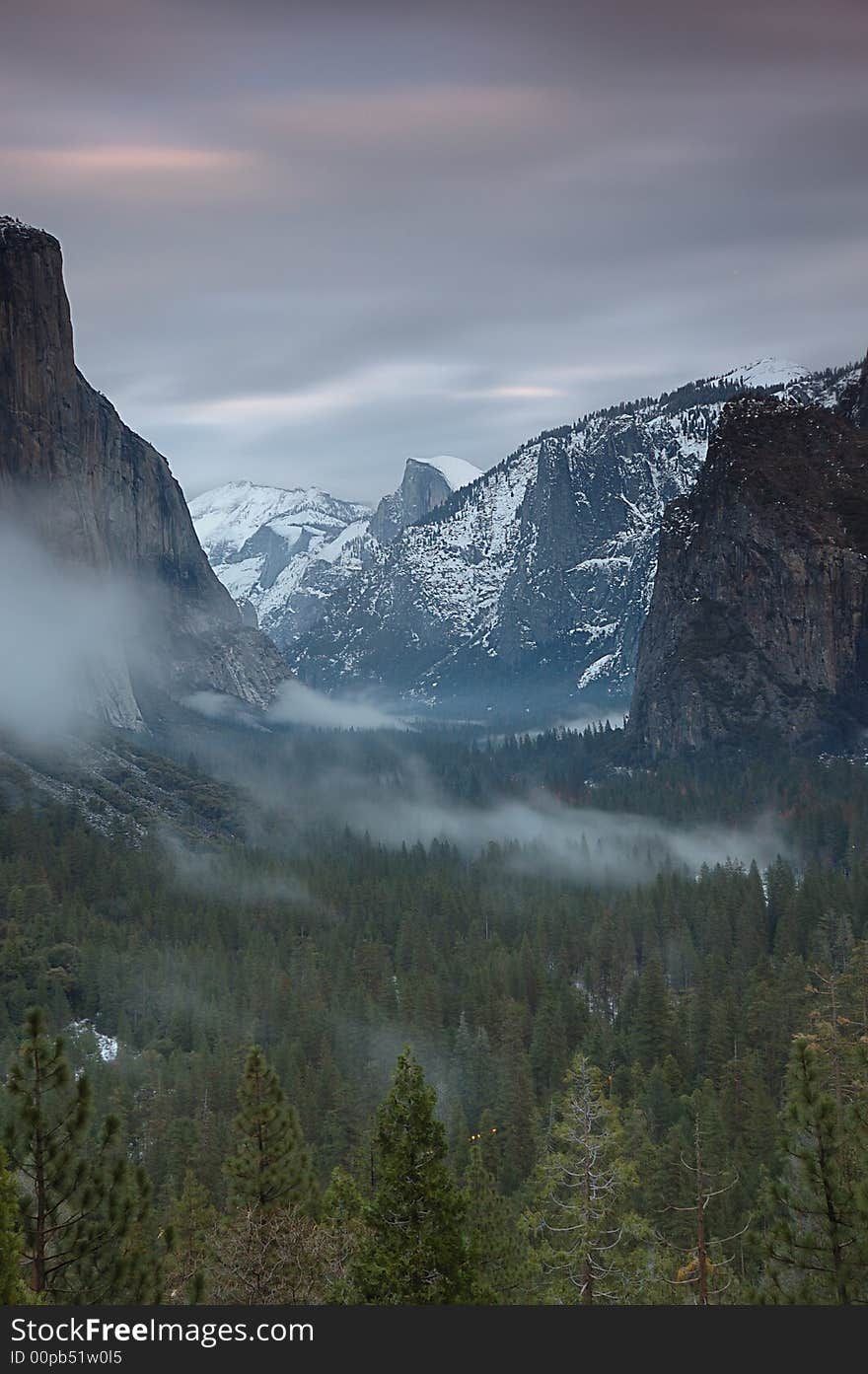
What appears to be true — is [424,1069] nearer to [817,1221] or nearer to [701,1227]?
[701,1227]

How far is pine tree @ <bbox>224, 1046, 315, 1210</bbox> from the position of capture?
3722 cm

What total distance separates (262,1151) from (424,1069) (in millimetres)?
34112

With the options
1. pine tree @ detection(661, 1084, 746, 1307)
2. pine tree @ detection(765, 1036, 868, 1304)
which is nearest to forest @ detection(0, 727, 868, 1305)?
pine tree @ detection(765, 1036, 868, 1304)

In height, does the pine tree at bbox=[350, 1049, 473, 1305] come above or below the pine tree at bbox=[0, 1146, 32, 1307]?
below

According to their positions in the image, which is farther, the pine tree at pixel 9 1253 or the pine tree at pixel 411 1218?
the pine tree at pixel 411 1218

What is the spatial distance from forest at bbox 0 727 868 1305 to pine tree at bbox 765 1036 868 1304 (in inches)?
2.7

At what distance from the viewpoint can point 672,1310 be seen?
1669 centimetres

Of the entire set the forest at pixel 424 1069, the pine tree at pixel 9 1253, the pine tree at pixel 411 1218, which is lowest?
the forest at pixel 424 1069

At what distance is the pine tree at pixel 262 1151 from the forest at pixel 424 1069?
0.33 feet

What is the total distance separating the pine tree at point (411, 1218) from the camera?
1029 inches

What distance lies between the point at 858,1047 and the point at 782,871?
10463 centimetres

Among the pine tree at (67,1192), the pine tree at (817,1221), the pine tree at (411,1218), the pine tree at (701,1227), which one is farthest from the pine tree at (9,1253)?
the pine tree at (701,1227)

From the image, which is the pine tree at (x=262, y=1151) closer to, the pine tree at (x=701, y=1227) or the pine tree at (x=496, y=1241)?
the pine tree at (x=496, y=1241)

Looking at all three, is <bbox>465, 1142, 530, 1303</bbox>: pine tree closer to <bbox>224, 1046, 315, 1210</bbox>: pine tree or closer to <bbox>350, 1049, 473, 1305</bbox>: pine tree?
<bbox>224, 1046, 315, 1210</bbox>: pine tree
